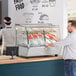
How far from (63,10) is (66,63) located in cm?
196

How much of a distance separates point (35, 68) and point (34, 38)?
48 cm

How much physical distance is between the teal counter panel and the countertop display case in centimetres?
17

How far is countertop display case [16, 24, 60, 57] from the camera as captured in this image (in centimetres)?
308

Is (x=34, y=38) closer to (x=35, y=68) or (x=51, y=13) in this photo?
(x=35, y=68)

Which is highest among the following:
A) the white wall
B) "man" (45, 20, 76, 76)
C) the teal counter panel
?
the white wall

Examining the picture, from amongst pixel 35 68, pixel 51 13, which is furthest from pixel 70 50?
pixel 51 13

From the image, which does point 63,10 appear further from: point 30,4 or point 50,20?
point 30,4

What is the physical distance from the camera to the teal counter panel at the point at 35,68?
111 inches

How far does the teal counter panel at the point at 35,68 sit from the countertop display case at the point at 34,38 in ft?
0.54

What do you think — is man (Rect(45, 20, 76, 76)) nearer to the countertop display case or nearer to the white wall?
the countertop display case

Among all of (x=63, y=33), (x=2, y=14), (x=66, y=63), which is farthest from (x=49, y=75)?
(x=2, y=14)

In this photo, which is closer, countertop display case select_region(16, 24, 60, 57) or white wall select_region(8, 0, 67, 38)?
countertop display case select_region(16, 24, 60, 57)

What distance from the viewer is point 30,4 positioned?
492 centimetres

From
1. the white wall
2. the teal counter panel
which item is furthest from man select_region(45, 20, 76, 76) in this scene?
the white wall
